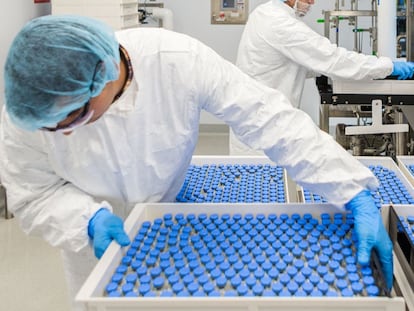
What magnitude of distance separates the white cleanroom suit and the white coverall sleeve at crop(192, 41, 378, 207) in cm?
130

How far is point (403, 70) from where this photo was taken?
2348mm

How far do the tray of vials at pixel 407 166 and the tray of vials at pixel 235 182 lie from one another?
34 cm

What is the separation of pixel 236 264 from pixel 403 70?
5.67 ft

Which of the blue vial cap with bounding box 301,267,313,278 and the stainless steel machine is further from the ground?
the stainless steel machine

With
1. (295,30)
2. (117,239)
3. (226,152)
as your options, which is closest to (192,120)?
(117,239)

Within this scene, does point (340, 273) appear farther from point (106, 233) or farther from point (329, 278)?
point (106, 233)

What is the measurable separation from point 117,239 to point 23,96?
0.99 ft

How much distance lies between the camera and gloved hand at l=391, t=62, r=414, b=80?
235 centimetres

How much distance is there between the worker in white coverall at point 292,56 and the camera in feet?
7.68

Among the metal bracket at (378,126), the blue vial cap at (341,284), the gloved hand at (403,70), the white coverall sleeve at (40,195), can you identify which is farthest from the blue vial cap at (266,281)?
the gloved hand at (403,70)

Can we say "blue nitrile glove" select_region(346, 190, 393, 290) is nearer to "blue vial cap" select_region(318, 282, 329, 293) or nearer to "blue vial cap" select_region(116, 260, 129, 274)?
"blue vial cap" select_region(318, 282, 329, 293)

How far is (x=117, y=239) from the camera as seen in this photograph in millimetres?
982

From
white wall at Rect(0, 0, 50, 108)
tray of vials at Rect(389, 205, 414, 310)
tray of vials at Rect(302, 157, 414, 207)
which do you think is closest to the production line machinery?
tray of vials at Rect(302, 157, 414, 207)

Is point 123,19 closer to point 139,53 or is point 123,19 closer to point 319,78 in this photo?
point 319,78
